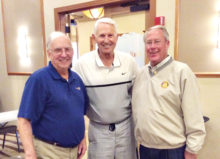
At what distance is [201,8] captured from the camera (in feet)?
7.11

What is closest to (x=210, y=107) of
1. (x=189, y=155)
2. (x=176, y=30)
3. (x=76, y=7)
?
(x=176, y=30)

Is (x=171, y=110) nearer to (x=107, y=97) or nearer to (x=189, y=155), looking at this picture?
(x=189, y=155)

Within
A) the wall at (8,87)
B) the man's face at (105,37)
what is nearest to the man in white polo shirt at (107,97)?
the man's face at (105,37)

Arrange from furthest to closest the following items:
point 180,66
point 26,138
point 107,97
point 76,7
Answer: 1. point 76,7
2. point 107,97
3. point 180,66
4. point 26,138

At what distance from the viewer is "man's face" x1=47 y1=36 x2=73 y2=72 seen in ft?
4.09

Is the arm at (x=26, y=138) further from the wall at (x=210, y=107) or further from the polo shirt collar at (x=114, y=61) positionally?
the wall at (x=210, y=107)

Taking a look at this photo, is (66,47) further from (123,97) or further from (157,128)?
(157,128)

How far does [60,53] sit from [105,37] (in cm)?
38

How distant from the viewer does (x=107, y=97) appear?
1.47m

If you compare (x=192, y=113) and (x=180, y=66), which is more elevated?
(x=180, y=66)

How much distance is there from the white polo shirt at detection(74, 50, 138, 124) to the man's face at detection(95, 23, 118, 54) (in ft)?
0.32

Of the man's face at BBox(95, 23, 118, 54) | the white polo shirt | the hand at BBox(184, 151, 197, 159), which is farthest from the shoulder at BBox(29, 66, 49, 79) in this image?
the hand at BBox(184, 151, 197, 159)

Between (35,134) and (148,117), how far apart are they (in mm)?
705

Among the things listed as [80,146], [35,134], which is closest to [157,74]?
[80,146]
